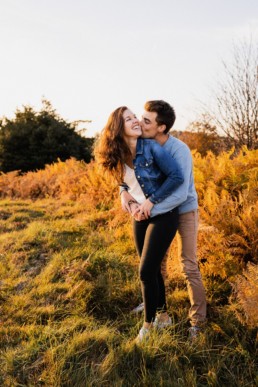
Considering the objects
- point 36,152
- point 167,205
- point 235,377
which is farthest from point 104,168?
point 36,152

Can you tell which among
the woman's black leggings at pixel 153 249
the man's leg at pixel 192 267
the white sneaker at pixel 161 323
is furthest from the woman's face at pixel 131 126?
the white sneaker at pixel 161 323

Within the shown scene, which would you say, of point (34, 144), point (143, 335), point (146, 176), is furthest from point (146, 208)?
point (34, 144)

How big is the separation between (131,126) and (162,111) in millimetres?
331

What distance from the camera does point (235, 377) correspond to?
2.66 metres

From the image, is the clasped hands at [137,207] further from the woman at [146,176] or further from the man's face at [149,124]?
the man's face at [149,124]

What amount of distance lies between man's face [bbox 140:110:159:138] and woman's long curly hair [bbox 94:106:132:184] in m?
0.19

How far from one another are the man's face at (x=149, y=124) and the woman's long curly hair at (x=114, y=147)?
19 centimetres

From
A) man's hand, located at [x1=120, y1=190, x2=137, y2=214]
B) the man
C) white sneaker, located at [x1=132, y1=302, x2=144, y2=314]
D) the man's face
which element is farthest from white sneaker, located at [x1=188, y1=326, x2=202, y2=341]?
the man's face

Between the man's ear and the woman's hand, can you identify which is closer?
the woman's hand

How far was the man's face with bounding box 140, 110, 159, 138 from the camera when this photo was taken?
126 inches

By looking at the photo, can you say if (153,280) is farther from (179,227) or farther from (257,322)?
(257,322)

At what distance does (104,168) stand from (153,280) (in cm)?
109

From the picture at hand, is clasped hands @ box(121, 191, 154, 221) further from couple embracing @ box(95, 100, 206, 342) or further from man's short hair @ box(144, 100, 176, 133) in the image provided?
man's short hair @ box(144, 100, 176, 133)

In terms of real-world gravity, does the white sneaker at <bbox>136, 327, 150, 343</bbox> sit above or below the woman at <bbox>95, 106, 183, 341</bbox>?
below
